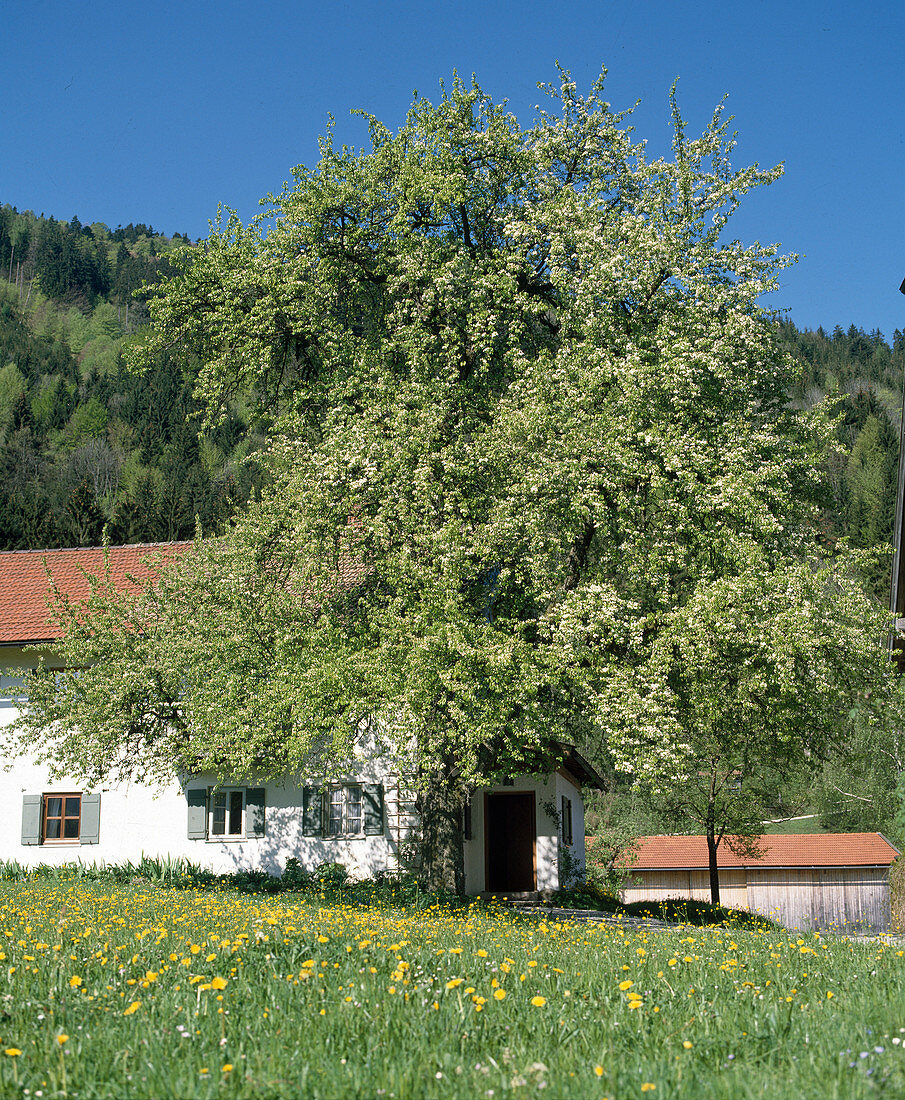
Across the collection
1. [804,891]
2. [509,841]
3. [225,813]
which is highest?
[225,813]

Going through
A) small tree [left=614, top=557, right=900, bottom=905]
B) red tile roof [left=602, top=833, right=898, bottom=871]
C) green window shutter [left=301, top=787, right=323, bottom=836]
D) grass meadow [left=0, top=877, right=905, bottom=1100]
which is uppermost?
small tree [left=614, top=557, right=900, bottom=905]

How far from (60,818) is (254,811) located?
5.22m

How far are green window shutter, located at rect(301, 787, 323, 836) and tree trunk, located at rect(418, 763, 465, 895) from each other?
19.2ft

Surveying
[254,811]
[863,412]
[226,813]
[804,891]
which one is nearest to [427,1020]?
[254,811]

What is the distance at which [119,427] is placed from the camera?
305ft

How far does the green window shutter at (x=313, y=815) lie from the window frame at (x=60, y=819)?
5.93 meters

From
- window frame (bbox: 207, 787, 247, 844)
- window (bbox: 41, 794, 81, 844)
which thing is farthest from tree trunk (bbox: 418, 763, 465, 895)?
window (bbox: 41, 794, 81, 844)

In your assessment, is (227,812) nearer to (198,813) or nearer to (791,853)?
(198,813)

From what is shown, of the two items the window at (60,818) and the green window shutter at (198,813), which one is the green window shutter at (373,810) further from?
the window at (60,818)

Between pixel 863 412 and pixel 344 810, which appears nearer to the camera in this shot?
pixel 344 810

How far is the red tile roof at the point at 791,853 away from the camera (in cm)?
4397

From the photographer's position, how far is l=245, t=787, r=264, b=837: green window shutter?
80.6 ft

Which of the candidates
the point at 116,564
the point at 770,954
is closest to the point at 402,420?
the point at 770,954

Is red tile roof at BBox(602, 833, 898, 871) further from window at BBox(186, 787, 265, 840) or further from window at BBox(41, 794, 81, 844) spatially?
window at BBox(41, 794, 81, 844)
